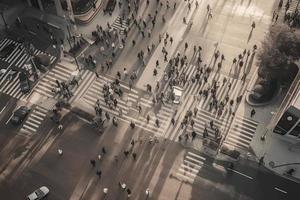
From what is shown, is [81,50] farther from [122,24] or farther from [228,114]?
[228,114]

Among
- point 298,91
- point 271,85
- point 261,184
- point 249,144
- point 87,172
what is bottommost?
point 87,172

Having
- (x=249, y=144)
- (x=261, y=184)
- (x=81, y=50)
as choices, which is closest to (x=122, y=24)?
(x=81, y=50)

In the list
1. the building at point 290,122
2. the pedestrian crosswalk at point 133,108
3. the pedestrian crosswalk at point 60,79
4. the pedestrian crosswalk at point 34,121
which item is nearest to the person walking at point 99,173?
the pedestrian crosswalk at point 133,108

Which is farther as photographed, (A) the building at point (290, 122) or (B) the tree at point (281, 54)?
(B) the tree at point (281, 54)

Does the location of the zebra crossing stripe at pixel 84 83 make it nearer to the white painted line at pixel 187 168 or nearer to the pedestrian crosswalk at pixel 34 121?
the pedestrian crosswalk at pixel 34 121

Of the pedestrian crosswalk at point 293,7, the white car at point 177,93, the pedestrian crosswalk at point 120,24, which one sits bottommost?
the white car at point 177,93

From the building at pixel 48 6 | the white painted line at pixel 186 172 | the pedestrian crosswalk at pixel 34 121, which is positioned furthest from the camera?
the building at pixel 48 6

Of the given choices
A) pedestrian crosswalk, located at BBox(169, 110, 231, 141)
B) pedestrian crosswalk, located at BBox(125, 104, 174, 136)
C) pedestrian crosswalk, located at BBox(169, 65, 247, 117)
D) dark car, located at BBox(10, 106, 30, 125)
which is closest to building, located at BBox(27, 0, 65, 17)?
dark car, located at BBox(10, 106, 30, 125)
